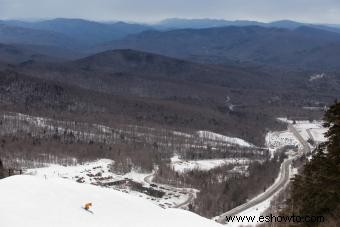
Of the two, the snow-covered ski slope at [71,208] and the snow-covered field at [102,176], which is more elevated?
the snow-covered ski slope at [71,208]

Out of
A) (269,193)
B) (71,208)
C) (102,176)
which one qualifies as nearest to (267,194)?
(269,193)

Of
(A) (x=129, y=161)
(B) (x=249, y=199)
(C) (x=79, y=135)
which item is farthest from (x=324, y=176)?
(C) (x=79, y=135)

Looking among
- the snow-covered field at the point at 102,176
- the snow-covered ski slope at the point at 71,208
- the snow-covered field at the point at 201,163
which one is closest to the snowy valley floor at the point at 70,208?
the snow-covered ski slope at the point at 71,208

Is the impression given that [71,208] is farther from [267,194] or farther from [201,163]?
[201,163]

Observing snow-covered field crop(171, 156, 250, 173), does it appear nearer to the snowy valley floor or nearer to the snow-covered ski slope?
the snowy valley floor

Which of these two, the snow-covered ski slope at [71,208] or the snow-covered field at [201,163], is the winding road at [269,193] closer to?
the snow-covered field at [201,163]
